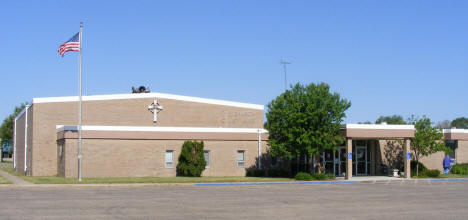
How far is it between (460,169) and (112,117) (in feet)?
89.0

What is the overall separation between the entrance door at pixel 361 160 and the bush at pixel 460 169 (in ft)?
24.7

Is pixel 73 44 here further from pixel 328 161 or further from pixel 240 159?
pixel 328 161

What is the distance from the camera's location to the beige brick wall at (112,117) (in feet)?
130

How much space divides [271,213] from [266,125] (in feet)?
66.1

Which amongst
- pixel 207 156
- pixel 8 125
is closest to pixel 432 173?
pixel 207 156

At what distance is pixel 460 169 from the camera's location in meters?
42.0

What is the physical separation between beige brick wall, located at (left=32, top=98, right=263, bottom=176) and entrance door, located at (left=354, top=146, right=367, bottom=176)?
10381 mm

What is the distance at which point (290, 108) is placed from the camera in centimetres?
3509

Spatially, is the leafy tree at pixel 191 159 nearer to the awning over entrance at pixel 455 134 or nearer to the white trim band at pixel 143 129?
the white trim band at pixel 143 129

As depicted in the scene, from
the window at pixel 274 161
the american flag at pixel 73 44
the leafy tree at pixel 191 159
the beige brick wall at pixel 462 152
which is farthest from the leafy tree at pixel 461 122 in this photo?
the american flag at pixel 73 44

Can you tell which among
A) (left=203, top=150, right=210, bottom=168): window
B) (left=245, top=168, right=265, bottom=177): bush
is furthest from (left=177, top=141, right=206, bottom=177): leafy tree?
(left=245, top=168, right=265, bottom=177): bush

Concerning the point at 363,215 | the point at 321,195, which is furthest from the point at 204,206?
the point at 321,195

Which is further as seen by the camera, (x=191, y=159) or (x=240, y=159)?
(x=240, y=159)

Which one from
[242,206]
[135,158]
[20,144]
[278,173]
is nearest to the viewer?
[242,206]
